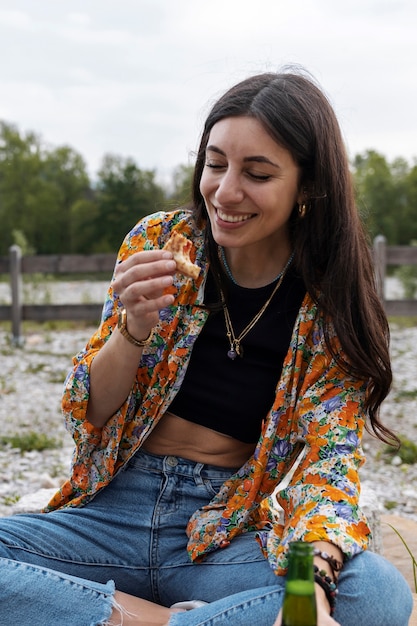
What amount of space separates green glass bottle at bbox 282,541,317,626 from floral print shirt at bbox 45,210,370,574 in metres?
0.74

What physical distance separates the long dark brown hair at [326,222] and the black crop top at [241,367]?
0.12m

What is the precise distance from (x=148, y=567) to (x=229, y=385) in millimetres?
573

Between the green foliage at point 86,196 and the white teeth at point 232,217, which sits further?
the green foliage at point 86,196

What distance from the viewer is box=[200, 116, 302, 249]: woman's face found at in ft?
7.11

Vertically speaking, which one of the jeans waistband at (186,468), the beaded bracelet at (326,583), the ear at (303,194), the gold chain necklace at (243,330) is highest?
the ear at (303,194)

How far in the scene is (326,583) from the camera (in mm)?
1846

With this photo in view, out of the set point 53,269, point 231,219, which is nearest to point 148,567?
point 231,219

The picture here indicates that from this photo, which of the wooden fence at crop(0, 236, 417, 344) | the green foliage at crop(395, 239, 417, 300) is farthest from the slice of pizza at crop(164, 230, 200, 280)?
the green foliage at crop(395, 239, 417, 300)

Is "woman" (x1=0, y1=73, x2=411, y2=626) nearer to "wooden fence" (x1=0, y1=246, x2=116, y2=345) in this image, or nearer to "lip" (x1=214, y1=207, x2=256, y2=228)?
"lip" (x1=214, y1=207, x2=256, y2=228)

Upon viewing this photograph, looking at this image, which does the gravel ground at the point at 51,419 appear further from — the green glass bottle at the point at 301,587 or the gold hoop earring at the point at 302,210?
the green glass bottle at the point at 301,587

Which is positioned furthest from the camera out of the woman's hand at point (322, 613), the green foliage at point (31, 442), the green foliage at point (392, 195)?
the green foliage at point (392, 195)

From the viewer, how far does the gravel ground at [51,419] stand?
15.6ft

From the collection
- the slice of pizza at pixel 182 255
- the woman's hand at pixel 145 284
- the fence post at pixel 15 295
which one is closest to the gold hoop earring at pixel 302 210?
the slice of pizza at pixel 182 255

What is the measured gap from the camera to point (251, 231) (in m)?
2.23
